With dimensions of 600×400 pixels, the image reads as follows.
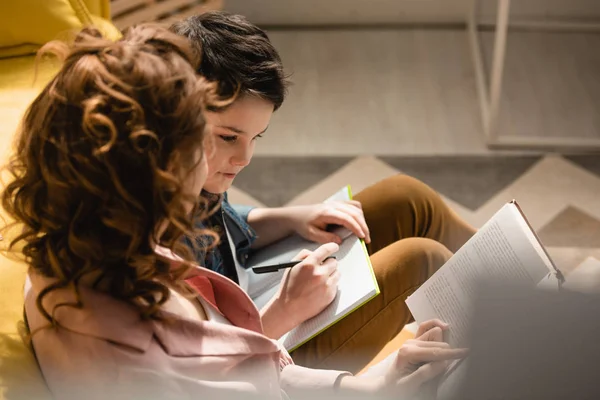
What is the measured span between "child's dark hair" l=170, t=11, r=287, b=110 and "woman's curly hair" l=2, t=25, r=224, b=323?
1.01ft

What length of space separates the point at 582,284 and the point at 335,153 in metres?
1.68

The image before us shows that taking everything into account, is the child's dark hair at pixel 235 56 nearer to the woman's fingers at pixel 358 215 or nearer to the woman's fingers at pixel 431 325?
the woman's fingers at pixel 358 215

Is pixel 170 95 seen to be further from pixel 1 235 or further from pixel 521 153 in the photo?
pixel 521 153

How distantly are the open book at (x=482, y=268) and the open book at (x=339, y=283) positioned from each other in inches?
3.5

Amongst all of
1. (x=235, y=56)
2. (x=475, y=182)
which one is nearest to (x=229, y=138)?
(x=235, y=56)

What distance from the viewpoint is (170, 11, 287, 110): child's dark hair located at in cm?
118

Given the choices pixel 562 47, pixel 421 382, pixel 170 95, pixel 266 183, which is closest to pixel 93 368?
pixel 170 95

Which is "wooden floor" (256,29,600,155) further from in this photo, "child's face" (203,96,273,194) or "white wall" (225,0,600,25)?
"child's face" (203,96,273,194)

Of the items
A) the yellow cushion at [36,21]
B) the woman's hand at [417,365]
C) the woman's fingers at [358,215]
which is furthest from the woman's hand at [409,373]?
the yellow cushion at [36,21]

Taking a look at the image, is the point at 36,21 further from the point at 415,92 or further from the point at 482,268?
the point at 415,92

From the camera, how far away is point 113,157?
30.3 inches

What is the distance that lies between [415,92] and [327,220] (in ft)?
3.97

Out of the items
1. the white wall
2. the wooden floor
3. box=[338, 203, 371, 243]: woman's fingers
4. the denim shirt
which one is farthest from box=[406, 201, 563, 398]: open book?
the white wall

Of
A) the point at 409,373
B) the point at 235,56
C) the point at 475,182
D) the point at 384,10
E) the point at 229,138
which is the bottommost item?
the point at 409,373
